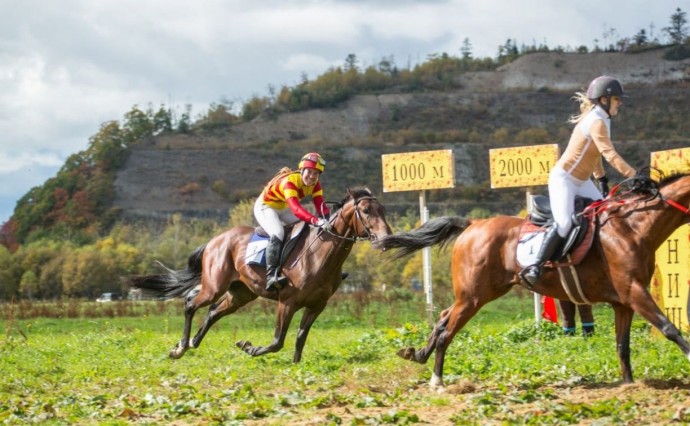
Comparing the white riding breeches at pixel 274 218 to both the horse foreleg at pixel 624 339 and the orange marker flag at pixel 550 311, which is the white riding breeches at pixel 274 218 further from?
the horse foreleg at pixel 624 339

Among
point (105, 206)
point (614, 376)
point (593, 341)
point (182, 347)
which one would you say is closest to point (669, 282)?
point (593, 341)

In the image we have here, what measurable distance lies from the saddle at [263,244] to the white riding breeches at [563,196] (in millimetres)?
4348

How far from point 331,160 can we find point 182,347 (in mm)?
73670

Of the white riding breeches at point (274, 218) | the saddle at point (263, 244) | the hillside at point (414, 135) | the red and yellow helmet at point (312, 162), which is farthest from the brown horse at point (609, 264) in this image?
the hillside at point (414, 135)

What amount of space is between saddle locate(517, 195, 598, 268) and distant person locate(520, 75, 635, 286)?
0.26ft

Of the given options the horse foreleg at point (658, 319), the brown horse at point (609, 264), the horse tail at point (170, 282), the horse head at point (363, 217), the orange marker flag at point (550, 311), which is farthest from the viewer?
the orange marker flag at point (550, 311)

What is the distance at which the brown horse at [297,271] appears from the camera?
13.5m

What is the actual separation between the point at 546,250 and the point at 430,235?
193cm

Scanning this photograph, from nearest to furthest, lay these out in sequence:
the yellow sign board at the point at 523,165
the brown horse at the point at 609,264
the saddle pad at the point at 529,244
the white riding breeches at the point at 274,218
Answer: the brown horse at the point at 609,264
the saddle pad at the point at 529,244
the white riding breeches at the point at 274,218
the yellow sign board at the point at 523,165

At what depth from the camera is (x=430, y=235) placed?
472 inches

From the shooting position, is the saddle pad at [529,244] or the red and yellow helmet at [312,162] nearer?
the saddle pad at [529,244]

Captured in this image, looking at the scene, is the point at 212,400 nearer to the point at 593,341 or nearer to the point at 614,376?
the point at 614,376

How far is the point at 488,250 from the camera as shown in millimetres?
10984

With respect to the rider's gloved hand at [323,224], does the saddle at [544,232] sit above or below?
below
